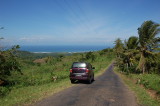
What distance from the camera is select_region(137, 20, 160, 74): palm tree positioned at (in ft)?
80.3

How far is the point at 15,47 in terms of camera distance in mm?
16719

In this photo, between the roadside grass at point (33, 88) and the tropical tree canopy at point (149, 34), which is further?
the tropical tree canopy at point (149, 34)

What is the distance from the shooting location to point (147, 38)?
2553cm

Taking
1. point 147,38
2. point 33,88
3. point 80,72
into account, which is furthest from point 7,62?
point 147,38

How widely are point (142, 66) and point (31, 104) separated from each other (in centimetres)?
2354

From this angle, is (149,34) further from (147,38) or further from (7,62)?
(7,62)

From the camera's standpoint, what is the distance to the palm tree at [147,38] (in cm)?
2446

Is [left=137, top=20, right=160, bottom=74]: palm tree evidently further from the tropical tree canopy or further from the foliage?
the foliage

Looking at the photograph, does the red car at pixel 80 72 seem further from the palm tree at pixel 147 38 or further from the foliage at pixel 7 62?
the palm tree at pixel 147 38

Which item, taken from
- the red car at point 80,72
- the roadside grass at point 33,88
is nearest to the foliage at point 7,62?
the roadside grass at point 33,88

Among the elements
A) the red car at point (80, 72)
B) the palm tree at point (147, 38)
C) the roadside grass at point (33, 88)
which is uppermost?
the palm tree at point (147, 38)

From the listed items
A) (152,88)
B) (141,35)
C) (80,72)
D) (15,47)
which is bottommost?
(152,88)

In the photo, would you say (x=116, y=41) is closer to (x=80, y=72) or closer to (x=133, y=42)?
(x=133, y=42)

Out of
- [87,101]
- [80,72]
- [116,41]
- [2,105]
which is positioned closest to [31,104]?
Answer: [2,105]
